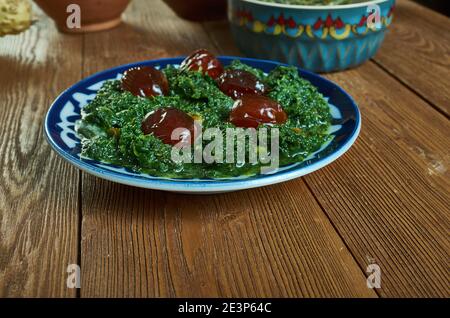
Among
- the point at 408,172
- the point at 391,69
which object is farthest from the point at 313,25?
the point at 408,172

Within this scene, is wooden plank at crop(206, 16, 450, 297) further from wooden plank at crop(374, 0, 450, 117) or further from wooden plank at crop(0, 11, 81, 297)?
wooden plank at crop(0, 11, 81, 297)

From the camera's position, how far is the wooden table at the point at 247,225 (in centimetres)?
62

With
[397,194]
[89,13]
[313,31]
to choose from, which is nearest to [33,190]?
[397,194]

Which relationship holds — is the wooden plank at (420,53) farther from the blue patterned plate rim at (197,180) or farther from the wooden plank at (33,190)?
the wooden plank at (33,190)

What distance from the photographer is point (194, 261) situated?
0.65 m

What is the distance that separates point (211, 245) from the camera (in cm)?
68

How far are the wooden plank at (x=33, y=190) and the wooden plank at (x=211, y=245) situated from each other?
0.10ft

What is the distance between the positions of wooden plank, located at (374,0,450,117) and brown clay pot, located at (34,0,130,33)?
29.1 inches

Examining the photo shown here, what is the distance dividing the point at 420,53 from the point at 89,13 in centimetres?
88

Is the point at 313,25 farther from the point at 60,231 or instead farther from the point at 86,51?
the point at 60,231

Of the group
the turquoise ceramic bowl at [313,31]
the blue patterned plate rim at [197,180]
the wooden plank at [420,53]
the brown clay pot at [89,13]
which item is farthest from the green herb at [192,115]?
the brown clay pot at [89,13]

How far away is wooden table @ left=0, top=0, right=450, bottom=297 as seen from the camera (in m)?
0.62

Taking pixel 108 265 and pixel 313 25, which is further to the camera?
pixel 313 25
